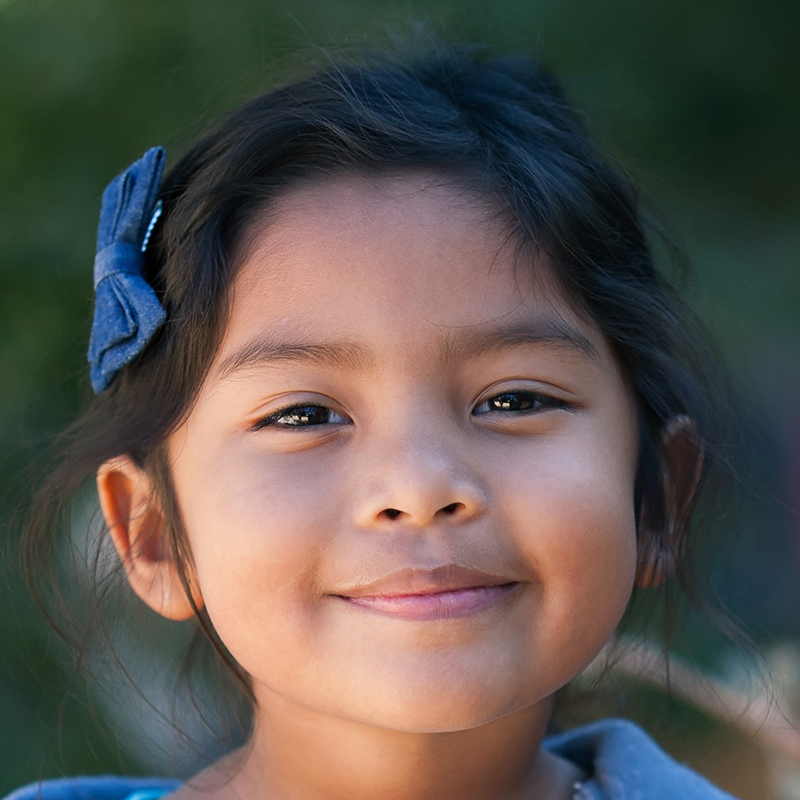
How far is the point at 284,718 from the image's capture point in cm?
171

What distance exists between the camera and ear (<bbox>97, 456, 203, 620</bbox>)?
176 centimetres

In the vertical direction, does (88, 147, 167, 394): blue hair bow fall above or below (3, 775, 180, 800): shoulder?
above

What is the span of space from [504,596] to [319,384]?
1.17 feet

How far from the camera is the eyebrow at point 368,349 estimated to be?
146 centimetres

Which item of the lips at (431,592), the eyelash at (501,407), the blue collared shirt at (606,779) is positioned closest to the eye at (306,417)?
the eyelash at (501,407)

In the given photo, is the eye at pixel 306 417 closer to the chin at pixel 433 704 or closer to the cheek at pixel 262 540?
the cheek at pixel 262 540

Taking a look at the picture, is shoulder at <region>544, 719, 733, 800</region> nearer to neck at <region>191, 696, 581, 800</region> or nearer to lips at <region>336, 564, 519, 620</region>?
neck at <region>191, 696, 581, 800</region>

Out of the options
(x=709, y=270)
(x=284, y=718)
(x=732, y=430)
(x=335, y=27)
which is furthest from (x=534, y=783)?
(x=335, y=27)

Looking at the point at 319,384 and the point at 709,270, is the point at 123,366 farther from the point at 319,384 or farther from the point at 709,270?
the point at 709,270

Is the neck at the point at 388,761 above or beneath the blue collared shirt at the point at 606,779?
above

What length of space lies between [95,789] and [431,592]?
2.87 ft

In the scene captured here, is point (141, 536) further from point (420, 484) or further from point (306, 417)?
point (420, 484)

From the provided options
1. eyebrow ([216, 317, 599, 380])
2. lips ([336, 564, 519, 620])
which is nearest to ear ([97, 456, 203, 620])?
eyebrow ([216, 317, 599, 380])

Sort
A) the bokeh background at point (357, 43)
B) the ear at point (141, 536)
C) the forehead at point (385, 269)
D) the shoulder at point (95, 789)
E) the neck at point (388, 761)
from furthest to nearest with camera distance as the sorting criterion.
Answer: the bokeh background at point (357, 43), the shoulder at point (95, 789), the ear at point (141, 536), the neck at point (388, 761), the forehead at point (385, 269)
